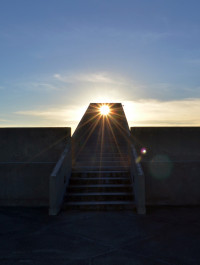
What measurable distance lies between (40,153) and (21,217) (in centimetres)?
770

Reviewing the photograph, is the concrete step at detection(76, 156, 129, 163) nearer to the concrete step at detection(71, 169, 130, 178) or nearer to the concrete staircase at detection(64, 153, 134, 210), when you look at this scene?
the concrete staircase at detection(64, 153, 134, 210)

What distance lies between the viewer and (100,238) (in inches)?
264

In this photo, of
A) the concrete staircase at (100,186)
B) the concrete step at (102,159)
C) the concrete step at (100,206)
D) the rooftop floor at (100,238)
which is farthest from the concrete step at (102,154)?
the rooftop floor at (100,238)

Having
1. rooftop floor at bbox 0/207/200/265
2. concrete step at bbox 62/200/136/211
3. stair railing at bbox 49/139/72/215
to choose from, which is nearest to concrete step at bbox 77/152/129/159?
stair railing at bbox 49/139/72/215

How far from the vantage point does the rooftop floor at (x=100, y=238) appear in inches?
218

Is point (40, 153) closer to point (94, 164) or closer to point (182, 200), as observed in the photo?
point (94, 164)

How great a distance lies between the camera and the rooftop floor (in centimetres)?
554

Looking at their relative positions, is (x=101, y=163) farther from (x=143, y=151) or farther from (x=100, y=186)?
(x=143, y=151)

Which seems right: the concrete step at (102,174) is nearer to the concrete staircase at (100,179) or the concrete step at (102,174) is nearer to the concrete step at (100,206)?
the concrete staircase at (100,179)

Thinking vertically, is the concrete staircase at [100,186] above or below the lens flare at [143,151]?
below

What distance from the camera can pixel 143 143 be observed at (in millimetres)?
17047

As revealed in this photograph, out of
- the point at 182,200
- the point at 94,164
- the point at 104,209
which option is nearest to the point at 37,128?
the point at 94,164

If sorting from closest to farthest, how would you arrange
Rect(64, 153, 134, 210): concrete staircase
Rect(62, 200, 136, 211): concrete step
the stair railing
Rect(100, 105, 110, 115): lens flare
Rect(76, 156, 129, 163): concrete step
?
the stair railing → Rect(62, 200, 136, 211): concrete step → Rect(64, 153, 134, 210): concrete staircase → Rect(76, 156, 129, 163): concrete step → Rect(100, 105, 110, 115): lens flare

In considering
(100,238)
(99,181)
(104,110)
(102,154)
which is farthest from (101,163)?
(104,110)
